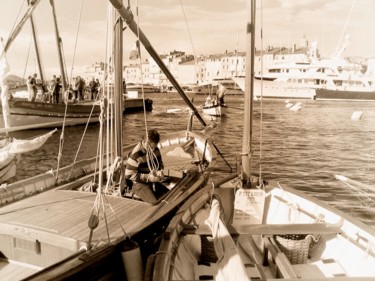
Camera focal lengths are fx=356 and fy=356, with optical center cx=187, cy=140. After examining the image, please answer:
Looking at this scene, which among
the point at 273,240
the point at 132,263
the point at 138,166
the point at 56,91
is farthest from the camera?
the point at 56,91

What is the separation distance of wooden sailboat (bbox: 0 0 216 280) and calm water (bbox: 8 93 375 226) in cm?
317

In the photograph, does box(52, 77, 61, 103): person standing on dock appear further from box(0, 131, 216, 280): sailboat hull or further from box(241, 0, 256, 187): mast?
box(241, 0, 256, 187): mast

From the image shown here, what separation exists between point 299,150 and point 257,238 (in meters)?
19.0

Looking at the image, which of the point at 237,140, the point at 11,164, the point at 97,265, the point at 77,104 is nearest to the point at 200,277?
the point at 97,265

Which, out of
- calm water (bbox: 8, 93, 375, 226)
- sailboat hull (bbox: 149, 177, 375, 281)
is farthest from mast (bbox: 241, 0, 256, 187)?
calm water (bbox: 8, 93, 375, 226)

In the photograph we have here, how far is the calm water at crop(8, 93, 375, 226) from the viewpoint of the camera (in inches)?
626

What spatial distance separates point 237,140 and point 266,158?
21.9 feet

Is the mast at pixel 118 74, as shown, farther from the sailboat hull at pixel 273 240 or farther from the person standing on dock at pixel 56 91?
the person standing on dock at pixel 56 91

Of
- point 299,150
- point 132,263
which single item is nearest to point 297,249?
point 132,263

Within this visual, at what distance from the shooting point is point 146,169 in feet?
26.0

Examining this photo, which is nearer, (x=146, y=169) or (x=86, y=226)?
(x=86, y=226)

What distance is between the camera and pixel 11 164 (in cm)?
1398

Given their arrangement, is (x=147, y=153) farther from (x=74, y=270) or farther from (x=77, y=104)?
(x=77, y=104)

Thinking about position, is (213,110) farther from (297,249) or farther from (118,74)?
(297,249)
